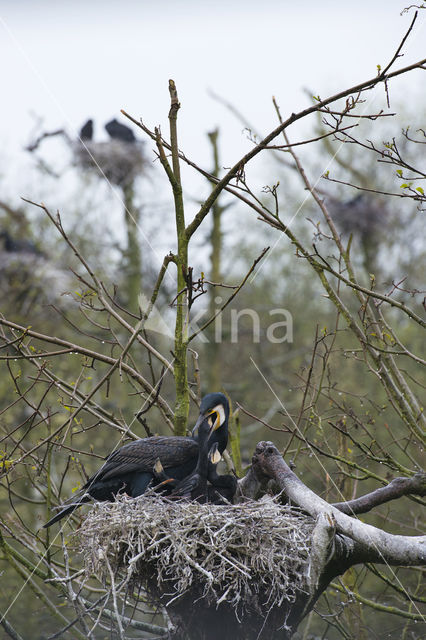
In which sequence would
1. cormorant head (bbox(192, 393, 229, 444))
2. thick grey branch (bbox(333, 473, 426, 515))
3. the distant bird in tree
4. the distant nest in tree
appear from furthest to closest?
1. the distant bird in tree
2. the distant nest in tree
3. cormorant head (bbox(192, 393, 229, 444))
4. thick grey branch (bbox(333, 473, 426, 515))

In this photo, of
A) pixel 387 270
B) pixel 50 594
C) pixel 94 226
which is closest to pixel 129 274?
pixel 94 226

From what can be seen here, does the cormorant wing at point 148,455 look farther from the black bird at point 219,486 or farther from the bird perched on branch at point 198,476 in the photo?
the black bird at point 219,486

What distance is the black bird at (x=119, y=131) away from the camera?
13844 millimetres

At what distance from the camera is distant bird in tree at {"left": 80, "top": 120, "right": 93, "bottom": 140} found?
530 inches

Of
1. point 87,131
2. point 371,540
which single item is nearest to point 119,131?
point 87,131

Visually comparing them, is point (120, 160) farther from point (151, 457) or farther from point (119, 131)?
point (151, 457)

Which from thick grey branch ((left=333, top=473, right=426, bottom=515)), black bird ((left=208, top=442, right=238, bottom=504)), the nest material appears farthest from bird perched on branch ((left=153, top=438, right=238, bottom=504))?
thick grey branch ((left=333, top=473, right=426, bottom=515))

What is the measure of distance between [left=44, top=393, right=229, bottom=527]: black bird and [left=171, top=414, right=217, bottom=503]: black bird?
0.03 meters

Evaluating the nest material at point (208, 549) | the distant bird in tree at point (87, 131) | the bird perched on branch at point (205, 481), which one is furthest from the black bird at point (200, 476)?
the distant bird in tree at point (87, 131)

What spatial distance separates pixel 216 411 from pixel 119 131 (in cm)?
1149

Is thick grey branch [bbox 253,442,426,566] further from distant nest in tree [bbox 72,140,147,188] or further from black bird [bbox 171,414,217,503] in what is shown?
distant nest in tree [bbox 72,140,147,188]

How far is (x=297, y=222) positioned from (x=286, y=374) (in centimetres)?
287

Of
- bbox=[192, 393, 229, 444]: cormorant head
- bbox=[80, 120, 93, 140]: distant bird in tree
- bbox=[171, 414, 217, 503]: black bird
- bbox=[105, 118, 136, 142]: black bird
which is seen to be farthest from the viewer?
bbox=[105, 118, 136, 142]: black bird

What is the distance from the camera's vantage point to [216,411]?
334 centimetres
